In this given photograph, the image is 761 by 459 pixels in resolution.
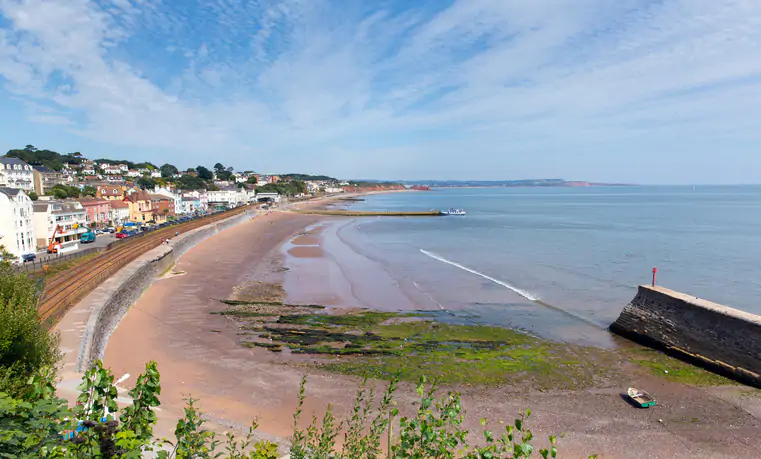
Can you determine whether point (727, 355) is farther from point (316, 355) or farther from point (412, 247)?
point (412, 247)

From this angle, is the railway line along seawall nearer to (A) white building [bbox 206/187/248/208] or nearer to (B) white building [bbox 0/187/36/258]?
(B) white building [bbox 0/187/36/258]

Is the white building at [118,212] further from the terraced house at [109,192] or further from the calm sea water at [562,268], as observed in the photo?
the calm sea water at [562,268]

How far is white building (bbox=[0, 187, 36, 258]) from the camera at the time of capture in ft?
111

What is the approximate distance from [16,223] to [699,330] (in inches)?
1824

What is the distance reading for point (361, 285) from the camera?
29.2 meters

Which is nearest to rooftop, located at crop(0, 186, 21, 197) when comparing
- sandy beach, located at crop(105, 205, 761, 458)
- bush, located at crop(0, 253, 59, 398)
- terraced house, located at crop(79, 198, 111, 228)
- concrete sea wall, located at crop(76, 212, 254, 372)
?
concrete sea wall, located at crop(76, 212, 254, 372)

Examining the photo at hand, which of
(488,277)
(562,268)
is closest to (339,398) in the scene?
(488,277)

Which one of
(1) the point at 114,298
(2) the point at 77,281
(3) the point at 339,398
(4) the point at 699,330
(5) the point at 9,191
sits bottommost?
(3) the point at 339,398

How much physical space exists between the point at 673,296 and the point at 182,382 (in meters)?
18.8

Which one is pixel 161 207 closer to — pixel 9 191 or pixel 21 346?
pixel 9 191

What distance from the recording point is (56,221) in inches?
1687

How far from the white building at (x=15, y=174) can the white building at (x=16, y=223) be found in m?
37.4

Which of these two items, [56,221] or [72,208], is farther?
[72,208]

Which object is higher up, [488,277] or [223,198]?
[223,198]
